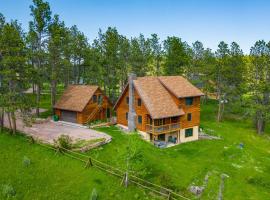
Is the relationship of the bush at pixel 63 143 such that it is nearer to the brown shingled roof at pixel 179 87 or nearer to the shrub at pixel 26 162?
the shrub at pixel 26 162

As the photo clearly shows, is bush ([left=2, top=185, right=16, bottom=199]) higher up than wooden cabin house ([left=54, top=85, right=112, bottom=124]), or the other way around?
wooden cabin house ([left=54, top=85, right=112, bottom=124])

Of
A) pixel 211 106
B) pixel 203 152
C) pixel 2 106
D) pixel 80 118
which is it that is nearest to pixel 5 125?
pixel 2 106

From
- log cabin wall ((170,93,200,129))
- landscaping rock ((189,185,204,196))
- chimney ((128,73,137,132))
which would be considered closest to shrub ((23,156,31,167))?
landscaping rock ((189,185,204,196))

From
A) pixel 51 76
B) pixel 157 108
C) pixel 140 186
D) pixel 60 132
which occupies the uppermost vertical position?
pixel 51 76

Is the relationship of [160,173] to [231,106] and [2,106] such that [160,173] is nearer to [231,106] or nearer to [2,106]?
[2,106]

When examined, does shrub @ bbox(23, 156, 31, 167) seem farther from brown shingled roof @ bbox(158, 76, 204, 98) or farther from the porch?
brown shingled roof @ bbox(158, 76, 204, 98)

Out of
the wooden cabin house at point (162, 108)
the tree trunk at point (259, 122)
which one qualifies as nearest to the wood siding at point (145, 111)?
the wooden cabin house at point (162, 108)

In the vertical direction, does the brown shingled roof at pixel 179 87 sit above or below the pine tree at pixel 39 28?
below

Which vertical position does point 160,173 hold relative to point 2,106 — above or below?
below
